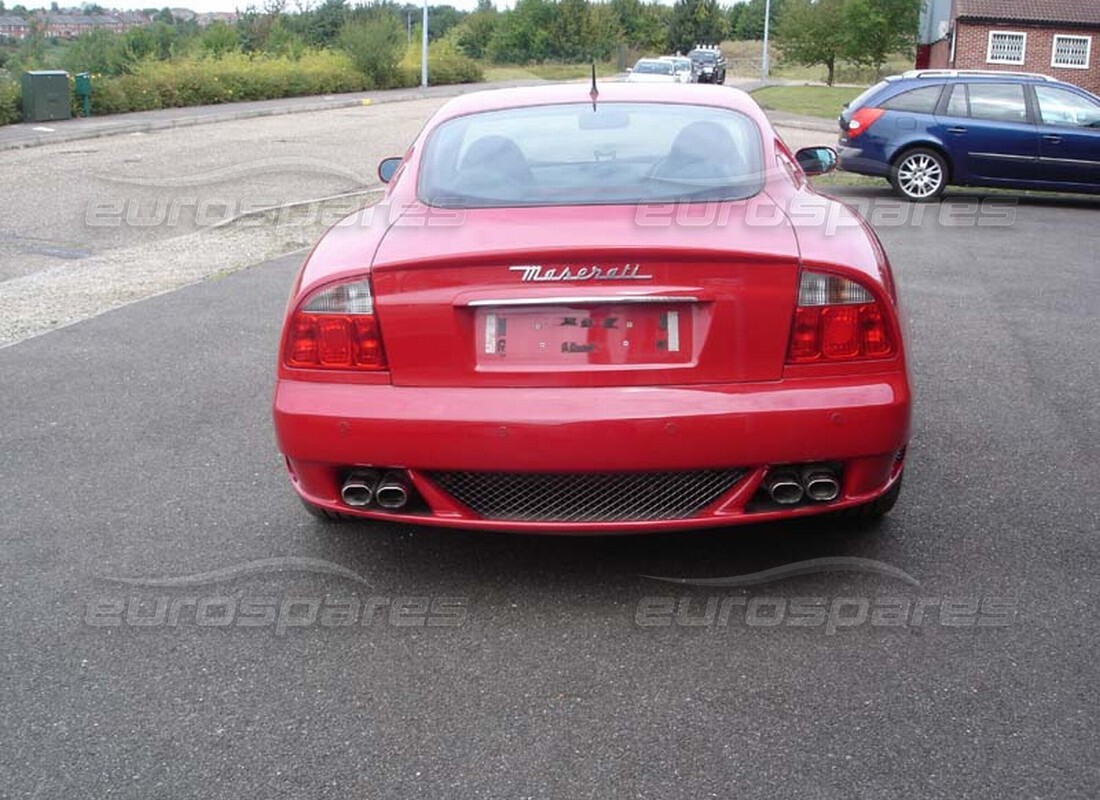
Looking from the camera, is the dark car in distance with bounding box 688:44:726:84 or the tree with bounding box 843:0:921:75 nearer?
the tree with bounding box 843:0:921:75

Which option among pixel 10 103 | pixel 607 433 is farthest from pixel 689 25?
pixel 607 433

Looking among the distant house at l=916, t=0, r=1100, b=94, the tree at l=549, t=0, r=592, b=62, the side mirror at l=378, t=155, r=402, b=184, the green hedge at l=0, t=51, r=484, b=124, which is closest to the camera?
the side mirror at l=378, t=155, r=402, b=184

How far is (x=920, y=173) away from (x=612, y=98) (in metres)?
12.1

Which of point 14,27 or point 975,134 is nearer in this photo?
point 975,134

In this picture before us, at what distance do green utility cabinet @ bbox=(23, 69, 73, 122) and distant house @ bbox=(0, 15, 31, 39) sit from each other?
162 ft

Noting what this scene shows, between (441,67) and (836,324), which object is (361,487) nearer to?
(836,324)

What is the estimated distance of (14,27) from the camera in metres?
81.6

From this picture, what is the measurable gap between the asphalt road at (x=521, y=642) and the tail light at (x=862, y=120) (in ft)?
36.7

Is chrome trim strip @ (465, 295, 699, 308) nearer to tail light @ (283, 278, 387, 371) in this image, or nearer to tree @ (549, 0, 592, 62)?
tail light @ (283, 278, 387, 371)

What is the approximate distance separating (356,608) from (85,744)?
100cm

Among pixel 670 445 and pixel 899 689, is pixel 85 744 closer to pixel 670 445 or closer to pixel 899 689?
pixel 670 445

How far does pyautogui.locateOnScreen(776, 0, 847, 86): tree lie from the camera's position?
60625 mm

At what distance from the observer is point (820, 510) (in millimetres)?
3916

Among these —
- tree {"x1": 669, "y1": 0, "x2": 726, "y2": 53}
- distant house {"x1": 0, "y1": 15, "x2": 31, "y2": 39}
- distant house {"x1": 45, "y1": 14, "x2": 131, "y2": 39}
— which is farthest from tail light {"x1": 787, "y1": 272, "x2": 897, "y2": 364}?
tree {"x1": 669, "y1": 0, "x2": 726, "y2": 53}
